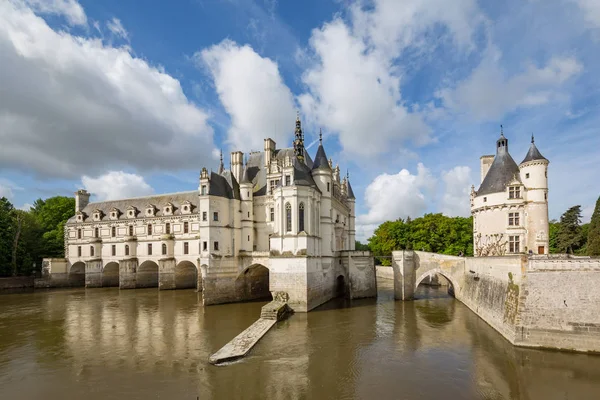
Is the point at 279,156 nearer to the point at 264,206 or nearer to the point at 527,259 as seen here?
the point at 264,206

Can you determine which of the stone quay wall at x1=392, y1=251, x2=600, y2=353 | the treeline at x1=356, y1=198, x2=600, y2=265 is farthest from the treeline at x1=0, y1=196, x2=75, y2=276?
the stone quay wall at x1=392, y1=251, x2=600, y2=353

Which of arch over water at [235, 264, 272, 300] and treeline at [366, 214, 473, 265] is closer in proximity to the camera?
arch over water at [235, 264, 272, 300]

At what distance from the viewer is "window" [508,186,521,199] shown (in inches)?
1032

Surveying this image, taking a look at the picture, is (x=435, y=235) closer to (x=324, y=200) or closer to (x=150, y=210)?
(x=324, y=200)

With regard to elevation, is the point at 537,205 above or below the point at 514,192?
below

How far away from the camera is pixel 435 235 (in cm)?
4853

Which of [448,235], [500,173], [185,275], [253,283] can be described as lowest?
[185,275]

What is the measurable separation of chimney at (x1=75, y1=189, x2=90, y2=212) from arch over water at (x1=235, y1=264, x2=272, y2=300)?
33.4m

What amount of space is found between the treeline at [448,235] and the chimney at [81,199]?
4355cm

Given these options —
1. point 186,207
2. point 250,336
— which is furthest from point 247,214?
point 250,336

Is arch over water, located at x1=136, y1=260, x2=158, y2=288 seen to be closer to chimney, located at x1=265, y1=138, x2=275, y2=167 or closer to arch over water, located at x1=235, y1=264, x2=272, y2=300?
arch over water, located at x1=235, y1=264, x2=272, y2=300

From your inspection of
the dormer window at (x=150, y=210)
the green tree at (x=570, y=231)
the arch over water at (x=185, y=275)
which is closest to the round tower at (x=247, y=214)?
the arch over water at (x=185, y=275)

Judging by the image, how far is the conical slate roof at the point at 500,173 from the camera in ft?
88.9

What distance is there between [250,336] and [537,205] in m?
23.4
